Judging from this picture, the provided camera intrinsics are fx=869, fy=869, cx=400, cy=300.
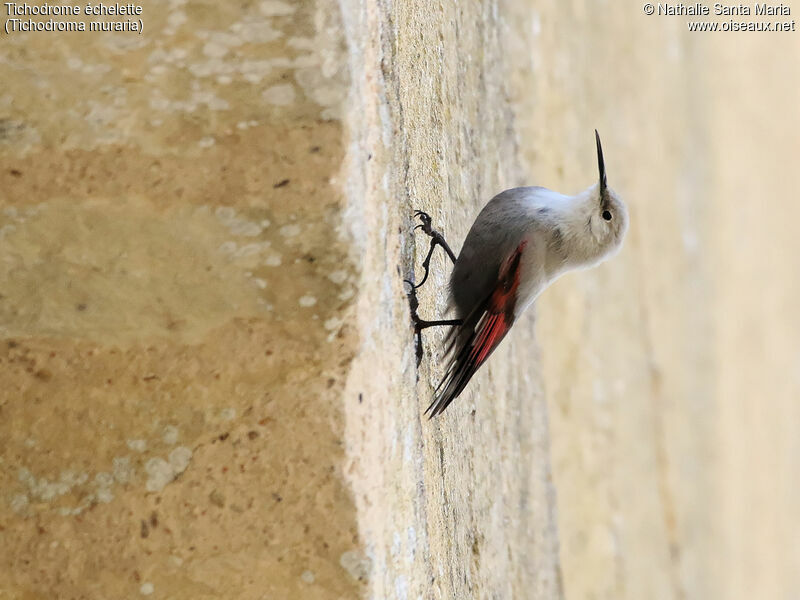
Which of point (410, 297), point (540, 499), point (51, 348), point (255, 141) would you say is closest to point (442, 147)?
point (410, 297)

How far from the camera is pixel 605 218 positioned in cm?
188

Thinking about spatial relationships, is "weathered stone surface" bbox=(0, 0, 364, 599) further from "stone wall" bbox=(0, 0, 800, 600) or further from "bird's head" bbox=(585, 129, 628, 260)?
"bird's head" bbox=(585, 129, 628, 260)

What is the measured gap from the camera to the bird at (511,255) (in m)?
1.69

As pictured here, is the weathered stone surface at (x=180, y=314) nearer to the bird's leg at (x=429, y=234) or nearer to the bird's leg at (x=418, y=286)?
the bird's leg at (x=418, y=286)

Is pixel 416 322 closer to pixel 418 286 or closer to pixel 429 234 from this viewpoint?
pixel 418 286

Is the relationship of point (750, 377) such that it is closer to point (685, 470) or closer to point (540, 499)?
point (685, 470)

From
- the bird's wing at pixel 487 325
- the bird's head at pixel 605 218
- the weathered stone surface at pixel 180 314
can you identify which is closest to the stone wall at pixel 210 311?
the weathered stone surface at pixel 180 314

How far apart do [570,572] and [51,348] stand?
12.1 ft

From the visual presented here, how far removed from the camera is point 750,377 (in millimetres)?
7852

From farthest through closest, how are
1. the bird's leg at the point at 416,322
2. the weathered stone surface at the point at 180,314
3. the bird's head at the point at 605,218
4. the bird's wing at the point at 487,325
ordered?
the bird's head at the point at 605,218, the bird's wing at the point at 487,325, the bird's leg at the point at 416,322, the weathered stone surface at the point at 180,314

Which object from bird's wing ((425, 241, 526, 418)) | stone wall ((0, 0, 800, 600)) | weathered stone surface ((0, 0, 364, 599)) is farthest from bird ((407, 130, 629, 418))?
weathered stone surface ((0, 0, 364, 599))

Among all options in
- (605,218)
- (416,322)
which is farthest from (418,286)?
(605,218)

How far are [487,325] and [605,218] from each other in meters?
0.41

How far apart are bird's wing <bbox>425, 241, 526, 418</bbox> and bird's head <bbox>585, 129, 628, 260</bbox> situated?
20 centimetres
